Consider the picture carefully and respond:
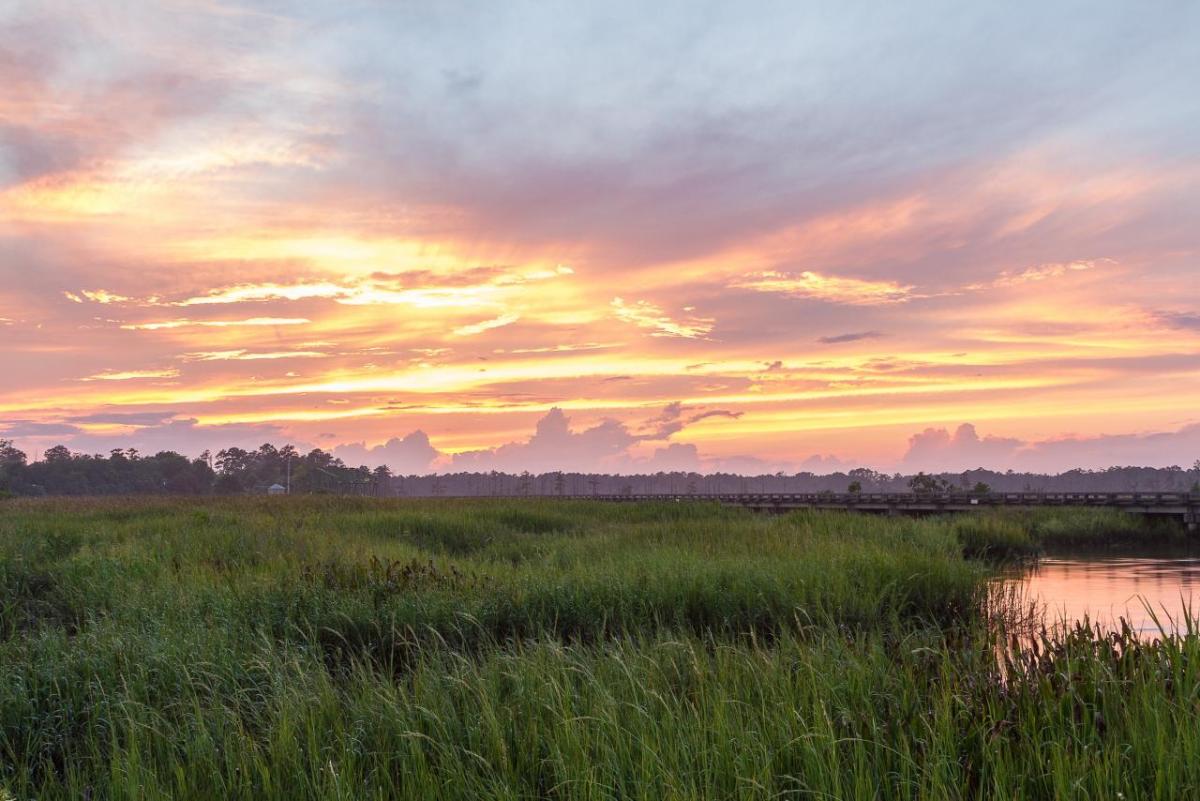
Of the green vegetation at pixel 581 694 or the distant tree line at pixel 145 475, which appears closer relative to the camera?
the green vegetation at pixel 581 694

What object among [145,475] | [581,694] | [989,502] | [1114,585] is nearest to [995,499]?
[989,502]

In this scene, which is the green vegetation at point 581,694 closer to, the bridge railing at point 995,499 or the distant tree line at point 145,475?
the bridge railing at point 995,499

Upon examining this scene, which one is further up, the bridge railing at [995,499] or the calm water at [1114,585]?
the bridge railing at [995,499]

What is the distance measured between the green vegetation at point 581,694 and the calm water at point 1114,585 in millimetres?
4396

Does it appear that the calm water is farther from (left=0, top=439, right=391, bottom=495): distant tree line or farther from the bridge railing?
(left=0, top=439, right=391, bottom=495): distant tree line

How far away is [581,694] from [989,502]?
5944 cm

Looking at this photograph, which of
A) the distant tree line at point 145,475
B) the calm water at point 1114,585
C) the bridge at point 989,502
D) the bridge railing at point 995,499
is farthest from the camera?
the distant tree line at point 145,475

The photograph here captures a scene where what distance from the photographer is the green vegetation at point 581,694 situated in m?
5.66

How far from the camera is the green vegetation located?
566cm

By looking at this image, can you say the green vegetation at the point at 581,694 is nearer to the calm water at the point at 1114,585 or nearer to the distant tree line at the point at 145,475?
the calm water at the point at 1114,585

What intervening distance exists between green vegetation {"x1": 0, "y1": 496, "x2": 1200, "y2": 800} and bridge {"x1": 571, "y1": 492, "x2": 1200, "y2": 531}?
38378 mm

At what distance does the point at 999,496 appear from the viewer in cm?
6116

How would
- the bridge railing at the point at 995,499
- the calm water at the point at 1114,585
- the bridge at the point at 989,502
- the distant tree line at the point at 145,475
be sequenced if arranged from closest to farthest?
1. the calm water at the point at 1114,585
2. the bridge at the point at 989,502
3. the bridge railing at the point at 995,499
4. the distant tree line at the point at 145,475

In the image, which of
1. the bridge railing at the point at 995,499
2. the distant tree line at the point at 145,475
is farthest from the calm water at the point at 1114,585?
the distant tree line at the point at 145,475
